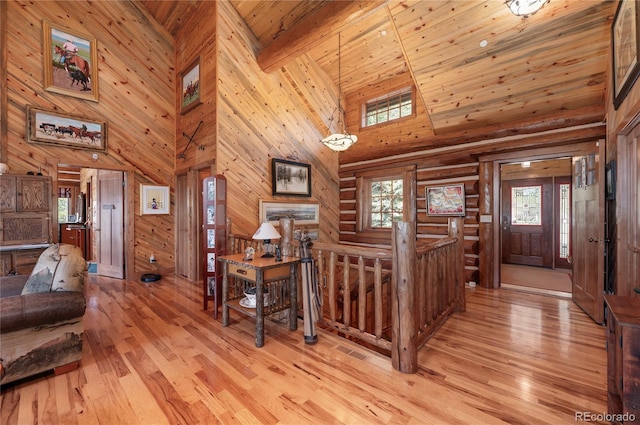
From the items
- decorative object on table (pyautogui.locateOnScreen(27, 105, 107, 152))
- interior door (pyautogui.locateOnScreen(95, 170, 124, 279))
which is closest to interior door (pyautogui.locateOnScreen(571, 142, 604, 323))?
interior door (pyautogui.locateOnScreen(95, 170, 124, 279))

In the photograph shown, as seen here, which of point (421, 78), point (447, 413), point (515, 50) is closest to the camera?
point (447, 413)

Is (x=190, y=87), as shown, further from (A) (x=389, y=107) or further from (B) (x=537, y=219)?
(B) (x=537, y=219)

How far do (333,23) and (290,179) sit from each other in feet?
9.13

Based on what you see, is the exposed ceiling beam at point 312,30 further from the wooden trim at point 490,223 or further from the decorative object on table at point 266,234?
the wooden trim at point 490,223

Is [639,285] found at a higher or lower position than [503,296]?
higher

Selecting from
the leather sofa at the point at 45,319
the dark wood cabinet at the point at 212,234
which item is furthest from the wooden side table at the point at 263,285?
the leather sofa at the point at 45,319

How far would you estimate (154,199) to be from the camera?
562 centimetres

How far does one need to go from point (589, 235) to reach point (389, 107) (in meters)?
4.26

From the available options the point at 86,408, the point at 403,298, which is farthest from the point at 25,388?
the point at 403,298

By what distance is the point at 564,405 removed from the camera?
1.86m

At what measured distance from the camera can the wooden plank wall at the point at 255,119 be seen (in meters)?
4.61

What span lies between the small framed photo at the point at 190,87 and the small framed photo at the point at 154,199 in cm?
167

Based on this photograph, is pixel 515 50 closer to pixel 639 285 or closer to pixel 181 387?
pixel 639 285

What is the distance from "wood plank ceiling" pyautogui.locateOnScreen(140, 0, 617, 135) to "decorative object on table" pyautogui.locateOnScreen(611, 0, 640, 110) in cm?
52
